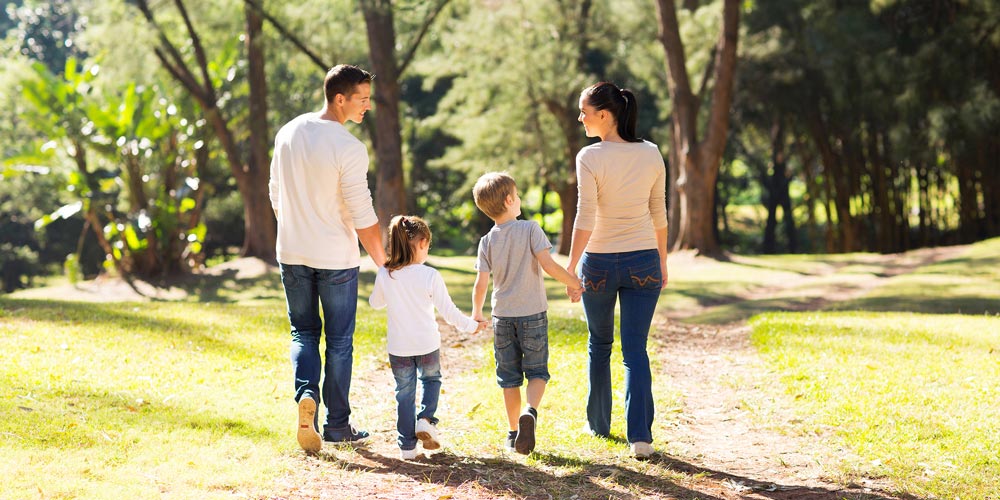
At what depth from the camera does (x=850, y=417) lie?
6.22m

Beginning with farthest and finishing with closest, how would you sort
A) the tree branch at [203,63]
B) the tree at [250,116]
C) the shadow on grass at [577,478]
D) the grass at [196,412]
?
the tree at [250,116] → the tree branch at [203,63] → the shadow on grass at [577,478] → the grass at [196,412]

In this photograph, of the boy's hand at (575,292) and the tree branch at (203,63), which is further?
the tree branch at (203,63)

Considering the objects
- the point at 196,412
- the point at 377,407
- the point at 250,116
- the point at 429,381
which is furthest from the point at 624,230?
the point at 250,116

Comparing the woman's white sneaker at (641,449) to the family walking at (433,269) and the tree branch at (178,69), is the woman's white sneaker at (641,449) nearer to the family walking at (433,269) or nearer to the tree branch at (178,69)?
the family walking at (433,269)

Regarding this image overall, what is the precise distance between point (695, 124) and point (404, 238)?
16.0m

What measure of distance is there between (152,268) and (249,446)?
16.5 m

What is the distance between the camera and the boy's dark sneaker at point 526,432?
16.7 ft

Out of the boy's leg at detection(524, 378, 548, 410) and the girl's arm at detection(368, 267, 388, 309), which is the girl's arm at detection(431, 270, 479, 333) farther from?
the boy's leg at detection(524, 378, 548, 410)

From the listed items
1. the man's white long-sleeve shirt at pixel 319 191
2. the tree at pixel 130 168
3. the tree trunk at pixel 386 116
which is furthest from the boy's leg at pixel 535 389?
the tree at pixel 130 168

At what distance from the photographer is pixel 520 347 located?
16.9 ft

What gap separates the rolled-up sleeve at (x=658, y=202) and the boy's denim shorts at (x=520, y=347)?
79cm

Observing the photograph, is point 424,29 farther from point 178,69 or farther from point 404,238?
point 404,238

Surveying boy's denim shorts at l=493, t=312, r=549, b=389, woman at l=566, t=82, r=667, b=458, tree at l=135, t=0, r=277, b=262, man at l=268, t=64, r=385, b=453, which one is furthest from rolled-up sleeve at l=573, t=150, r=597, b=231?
tree at l=135, t=0, r=277, b=262

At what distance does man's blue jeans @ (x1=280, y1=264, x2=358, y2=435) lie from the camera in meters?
5.02
